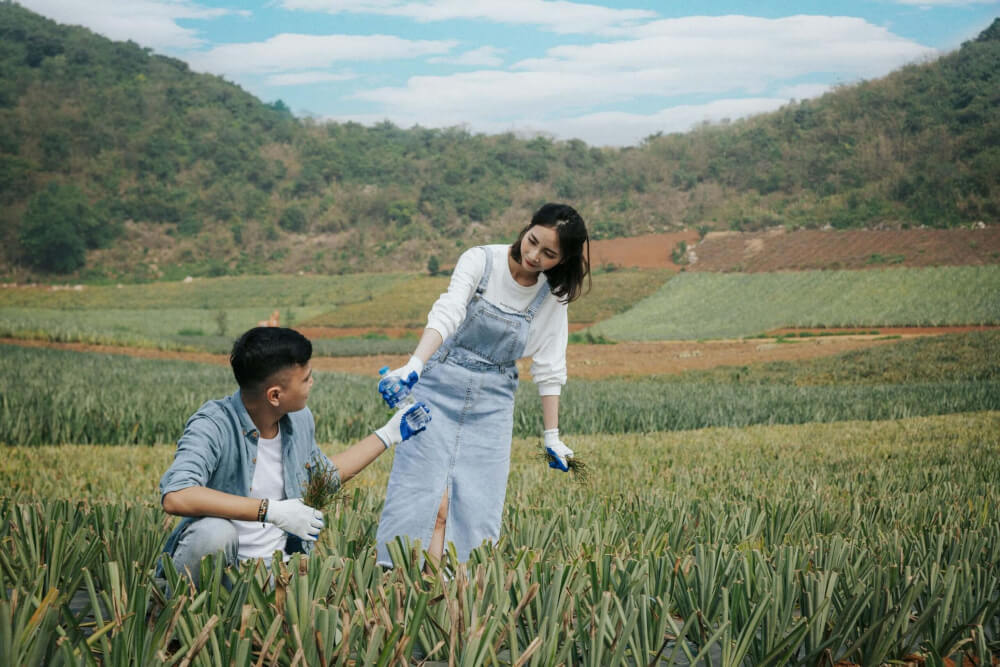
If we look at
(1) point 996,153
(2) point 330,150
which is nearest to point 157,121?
(2) point 330,150

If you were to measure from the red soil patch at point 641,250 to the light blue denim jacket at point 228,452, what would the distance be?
20.2m

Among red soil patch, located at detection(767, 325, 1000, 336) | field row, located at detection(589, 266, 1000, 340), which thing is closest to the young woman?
red soil patch, located at detection(767, 325, 1000, 336)

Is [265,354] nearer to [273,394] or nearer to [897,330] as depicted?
[273,394]

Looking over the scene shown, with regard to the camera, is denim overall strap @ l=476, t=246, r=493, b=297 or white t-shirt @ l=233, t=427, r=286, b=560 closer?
white t-shirt @ l=233, t=427, r=286, b=560

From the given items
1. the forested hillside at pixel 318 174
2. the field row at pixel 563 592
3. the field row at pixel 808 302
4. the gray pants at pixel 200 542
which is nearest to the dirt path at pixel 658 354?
the field row at pixel 808 302

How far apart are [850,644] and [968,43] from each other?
44.1 ft

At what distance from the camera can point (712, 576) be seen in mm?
2229

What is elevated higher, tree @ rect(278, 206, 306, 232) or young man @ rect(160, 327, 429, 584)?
tree @ rect(278, 206, 306, 232)

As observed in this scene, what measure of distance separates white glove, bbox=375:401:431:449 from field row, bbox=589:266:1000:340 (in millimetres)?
8633

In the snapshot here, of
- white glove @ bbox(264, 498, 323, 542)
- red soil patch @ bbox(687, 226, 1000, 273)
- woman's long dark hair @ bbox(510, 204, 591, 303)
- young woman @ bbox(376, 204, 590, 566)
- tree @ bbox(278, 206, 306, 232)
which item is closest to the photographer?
white glove @ bbox(264, 498, 323, 542)

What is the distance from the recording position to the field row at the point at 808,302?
10.4 m

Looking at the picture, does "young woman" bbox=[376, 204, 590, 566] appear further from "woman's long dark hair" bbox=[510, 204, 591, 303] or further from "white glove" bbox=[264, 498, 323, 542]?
"white glove" bbox=[264, 498, 323, 542]

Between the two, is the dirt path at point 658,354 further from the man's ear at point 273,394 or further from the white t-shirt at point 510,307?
the man's ear at point 273,394

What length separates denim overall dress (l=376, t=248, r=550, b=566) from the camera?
2842 mm
